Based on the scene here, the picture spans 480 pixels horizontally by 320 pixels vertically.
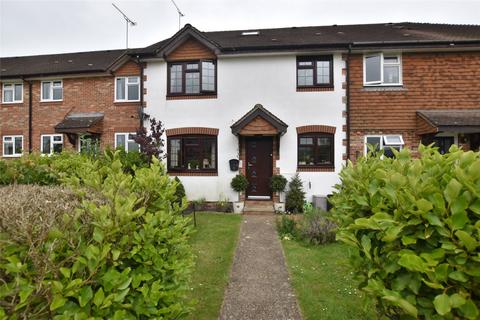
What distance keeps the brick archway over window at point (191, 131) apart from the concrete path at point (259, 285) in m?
5.35

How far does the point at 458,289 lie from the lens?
1.41 meters

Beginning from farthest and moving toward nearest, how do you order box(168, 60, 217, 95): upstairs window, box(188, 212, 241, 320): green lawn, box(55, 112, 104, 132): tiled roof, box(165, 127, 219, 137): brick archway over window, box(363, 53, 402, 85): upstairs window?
box(55, 112, 104, 132): tiled roof → box(168, 60, 217, 95): upstairs window → box(165, 127, 219, 137): brick archway over window → box(363, 53, 402, 85): upstairs window → box(188, 212, 241, 320): green lawn

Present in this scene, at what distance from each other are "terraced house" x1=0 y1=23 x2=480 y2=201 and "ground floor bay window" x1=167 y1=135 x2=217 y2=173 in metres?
0.04

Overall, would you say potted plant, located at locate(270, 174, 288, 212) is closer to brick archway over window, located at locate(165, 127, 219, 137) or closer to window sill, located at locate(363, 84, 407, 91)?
brick archway over window, located at locate(165, 127, 219, 137)

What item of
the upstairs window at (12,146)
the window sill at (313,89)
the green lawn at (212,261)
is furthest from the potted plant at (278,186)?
the upstairs window at (12,146)

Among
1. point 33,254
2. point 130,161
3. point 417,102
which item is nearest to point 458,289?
point 33,254

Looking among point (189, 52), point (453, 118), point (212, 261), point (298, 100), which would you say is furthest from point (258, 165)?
point (453, 118)

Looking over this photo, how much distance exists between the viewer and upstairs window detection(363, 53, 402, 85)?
37.1 ft

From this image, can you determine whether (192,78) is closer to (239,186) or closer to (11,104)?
(239,186)

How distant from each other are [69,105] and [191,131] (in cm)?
700

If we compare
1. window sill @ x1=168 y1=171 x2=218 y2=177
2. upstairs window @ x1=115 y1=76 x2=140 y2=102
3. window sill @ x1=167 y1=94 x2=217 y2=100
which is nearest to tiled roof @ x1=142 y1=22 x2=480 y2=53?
upstairs window @ x1=115 y1=76 x2=140 y2=102

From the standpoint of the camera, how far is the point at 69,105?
13.9m

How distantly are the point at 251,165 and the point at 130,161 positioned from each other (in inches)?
186

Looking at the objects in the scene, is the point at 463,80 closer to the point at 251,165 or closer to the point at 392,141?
the point at 392,141
